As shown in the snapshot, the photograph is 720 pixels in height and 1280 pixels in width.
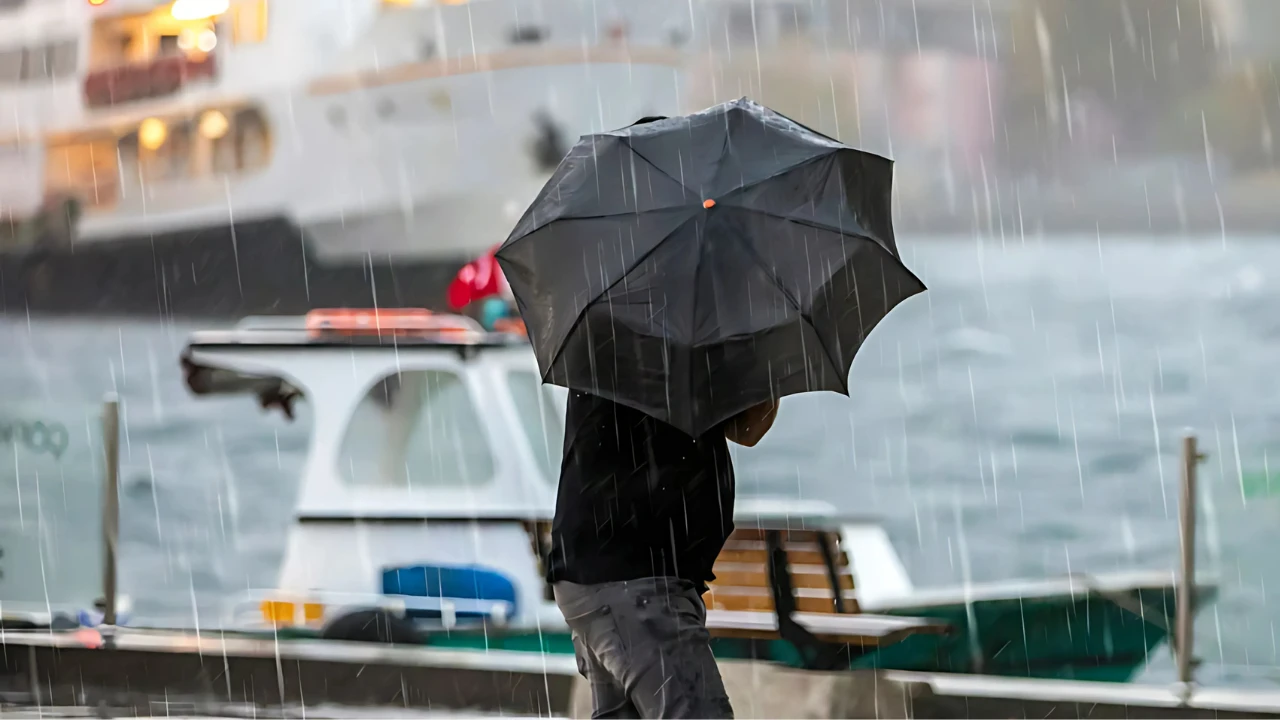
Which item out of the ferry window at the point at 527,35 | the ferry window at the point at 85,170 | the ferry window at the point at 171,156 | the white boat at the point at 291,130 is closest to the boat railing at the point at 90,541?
the white boat at the point at 291,130

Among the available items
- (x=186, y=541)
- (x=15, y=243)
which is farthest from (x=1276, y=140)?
(x=15, y=243)

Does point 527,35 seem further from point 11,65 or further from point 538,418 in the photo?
point 538,418

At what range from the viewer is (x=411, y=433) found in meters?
6.10

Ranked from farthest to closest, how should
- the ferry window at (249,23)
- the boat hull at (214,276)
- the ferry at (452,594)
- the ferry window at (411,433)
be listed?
the ferry window at (249,23), the boat hull at (214,276), the ferry window at (411,433), the ferry at (452,594)

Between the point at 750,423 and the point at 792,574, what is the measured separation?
348 centimetres

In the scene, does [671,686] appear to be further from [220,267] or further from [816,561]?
[220,267]

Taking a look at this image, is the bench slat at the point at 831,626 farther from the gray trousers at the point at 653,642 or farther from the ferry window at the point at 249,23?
the ferry window at the point at 249,23

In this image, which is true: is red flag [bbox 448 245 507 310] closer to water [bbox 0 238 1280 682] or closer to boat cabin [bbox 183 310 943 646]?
boat cabin [bbox 183 310 943 646]

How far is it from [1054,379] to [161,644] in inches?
730

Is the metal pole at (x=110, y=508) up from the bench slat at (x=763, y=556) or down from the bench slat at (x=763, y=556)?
up

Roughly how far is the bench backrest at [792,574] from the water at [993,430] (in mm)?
5457

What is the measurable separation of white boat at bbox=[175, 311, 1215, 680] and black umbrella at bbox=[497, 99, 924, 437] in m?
3.40

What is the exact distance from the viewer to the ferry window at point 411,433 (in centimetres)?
584

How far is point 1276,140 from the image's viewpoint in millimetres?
22344
